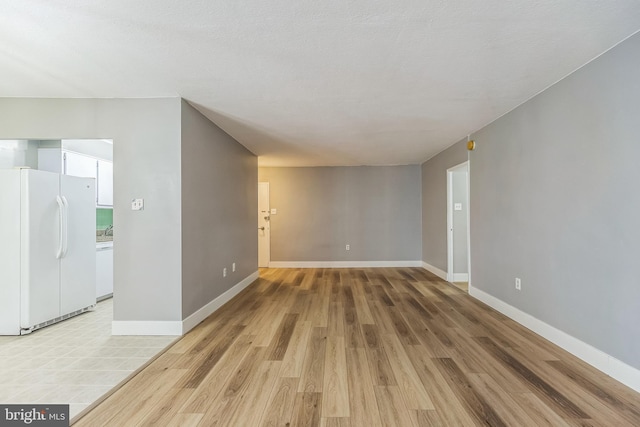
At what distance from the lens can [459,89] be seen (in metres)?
2.95

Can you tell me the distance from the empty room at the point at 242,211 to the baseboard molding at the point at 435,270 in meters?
0.92

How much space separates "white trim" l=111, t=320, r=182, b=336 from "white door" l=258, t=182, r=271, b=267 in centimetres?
429

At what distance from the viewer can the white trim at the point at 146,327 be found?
309cm

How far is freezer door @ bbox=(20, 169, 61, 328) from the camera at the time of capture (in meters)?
3.12

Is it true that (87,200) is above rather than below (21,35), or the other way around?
below

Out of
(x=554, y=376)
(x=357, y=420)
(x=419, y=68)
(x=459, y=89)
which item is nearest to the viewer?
(x=357, y=420)

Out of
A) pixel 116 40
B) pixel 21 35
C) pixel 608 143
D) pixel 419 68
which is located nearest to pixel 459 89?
pixel 419 68

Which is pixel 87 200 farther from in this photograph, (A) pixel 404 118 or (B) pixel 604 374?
(B) pixel 604 374

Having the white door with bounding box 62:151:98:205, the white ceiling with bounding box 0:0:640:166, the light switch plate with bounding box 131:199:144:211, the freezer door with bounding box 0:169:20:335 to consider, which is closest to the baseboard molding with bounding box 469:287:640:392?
the white ceiling with bounding box 0:0:640:166

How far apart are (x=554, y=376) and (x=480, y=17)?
246 centimetres

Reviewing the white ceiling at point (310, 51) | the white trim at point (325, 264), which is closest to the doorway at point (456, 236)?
the white trim at point (325, 264)

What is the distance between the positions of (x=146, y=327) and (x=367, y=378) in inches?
89.2

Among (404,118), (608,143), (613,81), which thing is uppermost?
(404,118)

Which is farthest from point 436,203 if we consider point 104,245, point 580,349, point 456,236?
point 104,245
